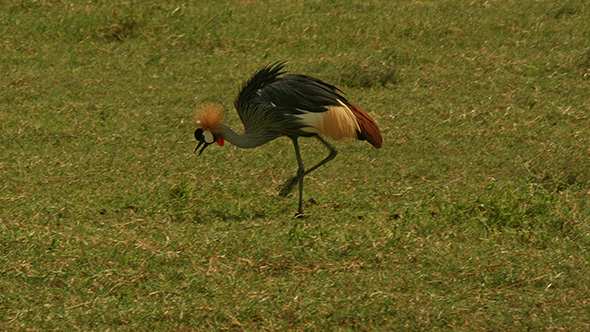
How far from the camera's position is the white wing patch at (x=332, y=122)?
7.14m

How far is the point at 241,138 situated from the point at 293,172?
1000 mm

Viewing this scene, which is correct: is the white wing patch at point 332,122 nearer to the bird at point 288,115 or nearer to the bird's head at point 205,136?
the bird at point 288,115

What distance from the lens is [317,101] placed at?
7.13 metres

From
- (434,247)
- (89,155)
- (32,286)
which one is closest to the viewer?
(32,286)

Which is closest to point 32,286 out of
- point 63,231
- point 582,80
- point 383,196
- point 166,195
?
point 63,231

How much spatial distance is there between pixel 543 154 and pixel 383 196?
1812 mm

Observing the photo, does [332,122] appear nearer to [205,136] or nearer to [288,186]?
[288,186]

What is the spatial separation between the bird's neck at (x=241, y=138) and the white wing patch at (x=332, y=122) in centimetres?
37

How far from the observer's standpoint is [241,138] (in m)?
7.24

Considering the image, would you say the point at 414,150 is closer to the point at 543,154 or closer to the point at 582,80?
the point at 543,154

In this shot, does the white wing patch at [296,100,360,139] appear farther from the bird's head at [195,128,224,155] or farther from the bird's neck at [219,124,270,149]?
the bird's head at [195,128,224,155]

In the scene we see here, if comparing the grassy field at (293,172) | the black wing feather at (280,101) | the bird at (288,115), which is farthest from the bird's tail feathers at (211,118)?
the grassy field at (293,172)

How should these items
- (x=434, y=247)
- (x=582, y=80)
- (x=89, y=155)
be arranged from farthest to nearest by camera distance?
(x=582, y=80) < (x=89, y=155) < (x=434, y=247)

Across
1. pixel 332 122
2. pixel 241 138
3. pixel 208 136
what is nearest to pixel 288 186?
pixel 241 138
